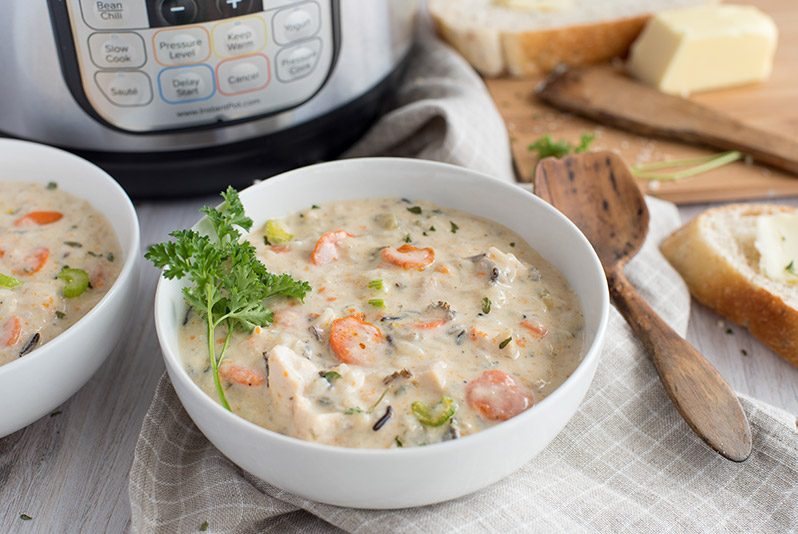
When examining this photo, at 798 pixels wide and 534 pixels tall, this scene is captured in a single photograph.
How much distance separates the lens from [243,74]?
2041mm

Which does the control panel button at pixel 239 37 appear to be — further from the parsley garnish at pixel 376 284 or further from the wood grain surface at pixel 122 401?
the parsley garnish at pixel 376 284

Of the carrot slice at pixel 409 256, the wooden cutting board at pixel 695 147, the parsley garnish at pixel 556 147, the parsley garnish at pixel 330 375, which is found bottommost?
the wooden cutting board at pixel 695 147

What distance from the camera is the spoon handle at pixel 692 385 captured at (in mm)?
1533

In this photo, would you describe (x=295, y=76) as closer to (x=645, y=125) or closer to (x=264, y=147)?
(x=264, y=147)

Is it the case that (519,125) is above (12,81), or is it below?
below

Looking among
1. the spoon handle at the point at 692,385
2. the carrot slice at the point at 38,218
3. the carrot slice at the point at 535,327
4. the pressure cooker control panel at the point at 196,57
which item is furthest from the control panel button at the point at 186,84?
the spoon handle at the point at 692,385

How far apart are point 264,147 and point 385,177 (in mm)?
490

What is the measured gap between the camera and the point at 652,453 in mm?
1629

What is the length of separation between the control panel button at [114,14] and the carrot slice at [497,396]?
1.23m

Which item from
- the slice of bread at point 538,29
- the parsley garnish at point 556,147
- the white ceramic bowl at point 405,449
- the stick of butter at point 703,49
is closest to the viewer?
the white ceramic bowl at point 405,449

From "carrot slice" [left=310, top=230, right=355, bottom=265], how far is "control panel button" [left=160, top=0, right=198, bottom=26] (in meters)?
0.66

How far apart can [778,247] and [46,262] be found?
74.4 inches

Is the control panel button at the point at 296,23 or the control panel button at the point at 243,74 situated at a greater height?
the control panel button at the point at 296,23

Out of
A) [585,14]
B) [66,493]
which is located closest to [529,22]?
[585,14]
